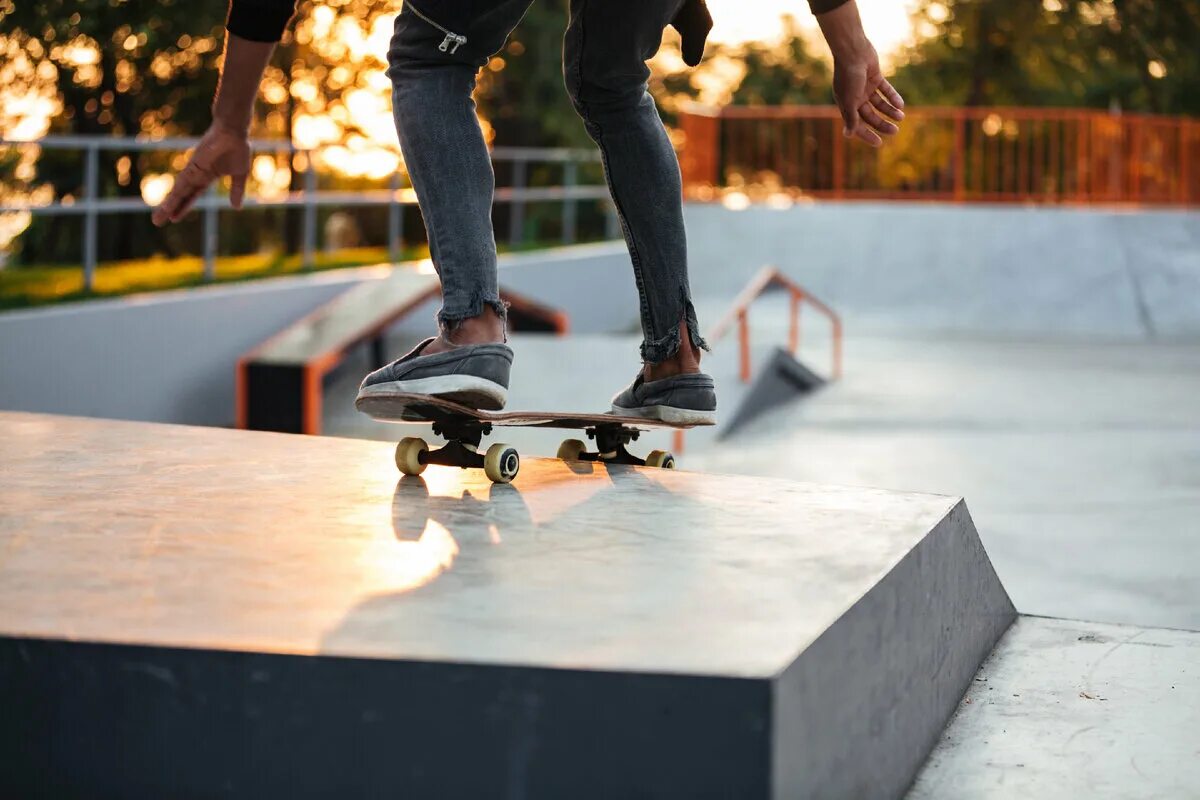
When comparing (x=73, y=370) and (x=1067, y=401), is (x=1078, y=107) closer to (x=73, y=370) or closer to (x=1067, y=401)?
(x=1067, y=401)

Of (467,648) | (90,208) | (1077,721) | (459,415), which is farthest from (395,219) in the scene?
(467,648)

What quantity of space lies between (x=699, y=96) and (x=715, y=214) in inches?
255

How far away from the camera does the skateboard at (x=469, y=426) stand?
7.75 ft

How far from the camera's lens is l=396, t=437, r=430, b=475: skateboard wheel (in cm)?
238

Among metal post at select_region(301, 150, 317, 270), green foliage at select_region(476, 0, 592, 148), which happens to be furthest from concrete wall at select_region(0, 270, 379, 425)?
green foliage at select_region(476, 0, 592, 148)

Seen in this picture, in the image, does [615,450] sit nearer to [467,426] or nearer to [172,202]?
[467,426]

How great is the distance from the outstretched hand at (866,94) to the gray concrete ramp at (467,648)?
659mm

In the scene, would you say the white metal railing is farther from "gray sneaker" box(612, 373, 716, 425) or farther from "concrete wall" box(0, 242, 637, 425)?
"gray sneaker" box(612, 373, 716, 425)

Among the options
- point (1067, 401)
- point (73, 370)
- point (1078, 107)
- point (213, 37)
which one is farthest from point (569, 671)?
point (1078, 107)

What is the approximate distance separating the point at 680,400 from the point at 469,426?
0.39 m

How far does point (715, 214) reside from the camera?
19.7 meters

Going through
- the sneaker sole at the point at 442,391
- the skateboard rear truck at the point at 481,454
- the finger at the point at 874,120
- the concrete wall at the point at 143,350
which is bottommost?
the concrete wall at the point at 143,350

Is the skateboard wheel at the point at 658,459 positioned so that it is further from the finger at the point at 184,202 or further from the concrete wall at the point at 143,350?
the concrete wall at the point at 143,350

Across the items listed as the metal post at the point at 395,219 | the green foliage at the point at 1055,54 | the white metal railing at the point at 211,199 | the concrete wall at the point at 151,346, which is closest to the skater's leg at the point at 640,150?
the white metal railing at the point at 211,199
